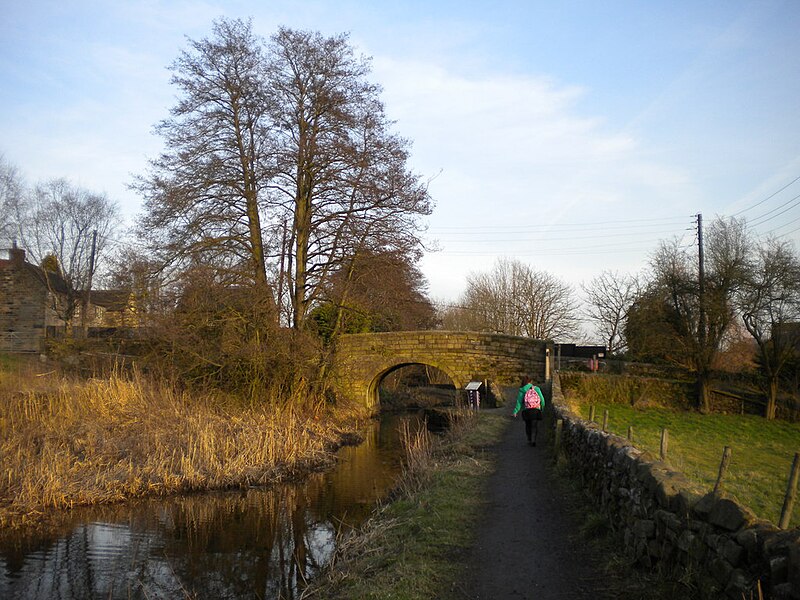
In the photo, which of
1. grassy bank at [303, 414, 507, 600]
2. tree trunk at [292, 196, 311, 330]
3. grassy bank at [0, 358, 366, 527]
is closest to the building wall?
grassy bank at [0, 358, 366, 527]

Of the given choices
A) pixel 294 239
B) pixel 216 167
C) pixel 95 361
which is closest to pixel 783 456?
pixel 294 239

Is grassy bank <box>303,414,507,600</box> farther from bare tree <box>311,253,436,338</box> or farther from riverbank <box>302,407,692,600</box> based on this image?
bare tree <box>311,253,436,338</box>

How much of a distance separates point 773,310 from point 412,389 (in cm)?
1802

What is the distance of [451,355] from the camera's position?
81.7ft

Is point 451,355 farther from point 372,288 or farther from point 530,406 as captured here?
point 530,406

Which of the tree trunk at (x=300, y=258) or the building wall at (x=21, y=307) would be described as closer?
the tree trunk at (x=300, y=258)

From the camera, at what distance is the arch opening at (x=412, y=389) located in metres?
26.9

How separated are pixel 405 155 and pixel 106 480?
12.9m

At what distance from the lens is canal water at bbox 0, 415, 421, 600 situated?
25.3ft

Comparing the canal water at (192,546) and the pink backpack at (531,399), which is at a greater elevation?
the pink backpack at (531,399)

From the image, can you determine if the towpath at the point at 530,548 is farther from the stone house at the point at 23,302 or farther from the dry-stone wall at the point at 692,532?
the stone house at the point at 23,302

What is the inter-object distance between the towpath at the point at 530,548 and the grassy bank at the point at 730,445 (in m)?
1.95

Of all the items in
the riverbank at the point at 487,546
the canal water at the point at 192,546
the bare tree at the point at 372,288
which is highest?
the bare tree at the point at 372,288

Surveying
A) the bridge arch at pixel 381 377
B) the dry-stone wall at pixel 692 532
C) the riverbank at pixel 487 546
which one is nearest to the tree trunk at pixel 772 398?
the bridge arch at pixel 381 377
